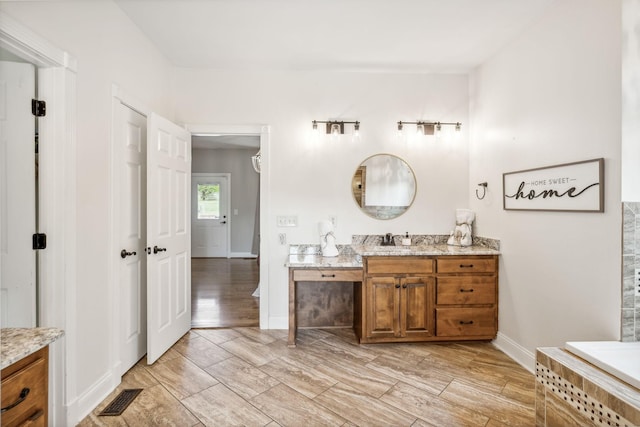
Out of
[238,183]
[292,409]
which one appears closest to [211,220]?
[238,183]

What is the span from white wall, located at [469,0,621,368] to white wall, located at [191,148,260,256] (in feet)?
17.2

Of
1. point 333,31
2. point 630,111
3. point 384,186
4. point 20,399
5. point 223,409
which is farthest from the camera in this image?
point 384,186

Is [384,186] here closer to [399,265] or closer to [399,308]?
[399,265]

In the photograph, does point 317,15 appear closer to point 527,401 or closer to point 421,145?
point 421,145

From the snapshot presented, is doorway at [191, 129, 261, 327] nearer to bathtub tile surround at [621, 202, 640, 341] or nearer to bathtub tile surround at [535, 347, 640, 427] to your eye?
bathtub tile surround at [535, 347, 640, 427]

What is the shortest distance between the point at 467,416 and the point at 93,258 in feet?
8.41

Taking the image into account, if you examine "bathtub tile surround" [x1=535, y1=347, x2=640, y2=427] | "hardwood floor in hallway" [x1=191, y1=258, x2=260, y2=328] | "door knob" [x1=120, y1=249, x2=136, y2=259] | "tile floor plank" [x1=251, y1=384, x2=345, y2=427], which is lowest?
"tile floor plank" [x1=251, y1=384, x2=345, y2=427]

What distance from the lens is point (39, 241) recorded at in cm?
158

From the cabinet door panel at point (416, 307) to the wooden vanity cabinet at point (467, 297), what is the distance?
83 mm

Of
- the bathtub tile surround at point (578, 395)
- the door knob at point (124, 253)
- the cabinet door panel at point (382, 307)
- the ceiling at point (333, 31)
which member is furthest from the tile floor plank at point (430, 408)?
the ceiling at point (333, 31)

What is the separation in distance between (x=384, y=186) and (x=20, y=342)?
2.88m

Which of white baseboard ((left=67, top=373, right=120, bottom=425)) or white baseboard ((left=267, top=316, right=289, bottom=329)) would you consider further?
white baseboard ((left=267, top=316, right=289, bottom=329))

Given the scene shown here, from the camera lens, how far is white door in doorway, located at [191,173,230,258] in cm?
695

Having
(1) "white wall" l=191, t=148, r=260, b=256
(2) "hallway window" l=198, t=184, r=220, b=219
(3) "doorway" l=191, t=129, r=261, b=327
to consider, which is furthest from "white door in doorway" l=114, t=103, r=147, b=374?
(2) "hallway window" l=198, t=184, r=220, b=219
